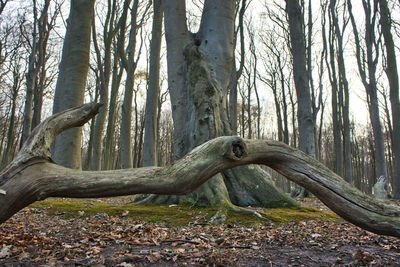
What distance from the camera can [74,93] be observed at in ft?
23.2

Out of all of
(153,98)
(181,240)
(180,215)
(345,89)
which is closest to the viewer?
(181,240)

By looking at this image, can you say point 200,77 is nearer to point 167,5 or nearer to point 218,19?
point 218,19

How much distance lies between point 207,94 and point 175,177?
10.1 feet

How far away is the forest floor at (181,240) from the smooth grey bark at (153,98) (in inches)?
230

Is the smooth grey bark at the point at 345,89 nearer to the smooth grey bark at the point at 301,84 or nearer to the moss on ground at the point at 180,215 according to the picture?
the smooth grey bark at the point at 301,84

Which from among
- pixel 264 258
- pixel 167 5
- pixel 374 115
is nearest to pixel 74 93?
pixel 167 5

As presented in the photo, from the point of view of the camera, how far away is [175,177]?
8.06 feet

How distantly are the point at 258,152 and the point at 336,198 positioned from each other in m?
0.85

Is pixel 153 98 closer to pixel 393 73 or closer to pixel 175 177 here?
pixel 175 177

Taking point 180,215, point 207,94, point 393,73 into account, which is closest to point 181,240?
point 180,215

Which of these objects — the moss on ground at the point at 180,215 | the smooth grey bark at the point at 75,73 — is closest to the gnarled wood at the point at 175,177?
the moss on ground at the point at 180,215

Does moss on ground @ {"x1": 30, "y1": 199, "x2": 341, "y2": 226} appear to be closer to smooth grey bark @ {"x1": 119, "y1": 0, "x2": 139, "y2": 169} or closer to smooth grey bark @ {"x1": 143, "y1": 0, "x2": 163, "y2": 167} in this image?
smooth grey bark @ {"x1": 143, "y1": 0, "x2": 163, "y2": 167}

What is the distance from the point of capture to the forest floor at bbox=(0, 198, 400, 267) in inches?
94.4

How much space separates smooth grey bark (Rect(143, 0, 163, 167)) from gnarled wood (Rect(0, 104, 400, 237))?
25.1 ft
